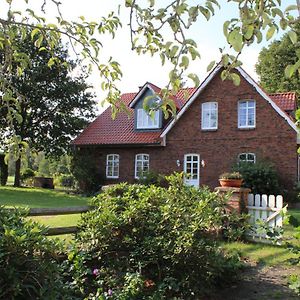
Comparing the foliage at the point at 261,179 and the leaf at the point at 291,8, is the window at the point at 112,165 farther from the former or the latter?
the leaf at the point at 291,8

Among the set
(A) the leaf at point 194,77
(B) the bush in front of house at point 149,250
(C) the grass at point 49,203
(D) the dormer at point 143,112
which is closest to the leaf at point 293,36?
(A) the leaf at point 194,77

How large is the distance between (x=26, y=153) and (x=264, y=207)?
7046 mm

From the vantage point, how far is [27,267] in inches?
132

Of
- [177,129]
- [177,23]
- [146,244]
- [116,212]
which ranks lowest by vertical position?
[146,244]

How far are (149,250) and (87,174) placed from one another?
21.2 meters

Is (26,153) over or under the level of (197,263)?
over

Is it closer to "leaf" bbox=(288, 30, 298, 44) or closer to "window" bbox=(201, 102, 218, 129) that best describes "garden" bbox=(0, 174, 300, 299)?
"leaf" bbox=(288, 30, 298, 44)

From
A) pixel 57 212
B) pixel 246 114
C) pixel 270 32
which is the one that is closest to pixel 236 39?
pixel 270 32

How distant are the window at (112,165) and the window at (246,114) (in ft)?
28.1

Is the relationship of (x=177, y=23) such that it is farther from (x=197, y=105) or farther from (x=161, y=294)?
(x=197, y=105)

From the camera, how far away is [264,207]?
8977mm

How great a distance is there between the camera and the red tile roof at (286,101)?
851 inches

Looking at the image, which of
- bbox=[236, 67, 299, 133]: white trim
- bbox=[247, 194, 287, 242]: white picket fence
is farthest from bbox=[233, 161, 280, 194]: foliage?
bbox=[247, 194, 287, 242]: white picket fence

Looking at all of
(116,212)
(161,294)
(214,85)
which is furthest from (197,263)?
(214,85)
